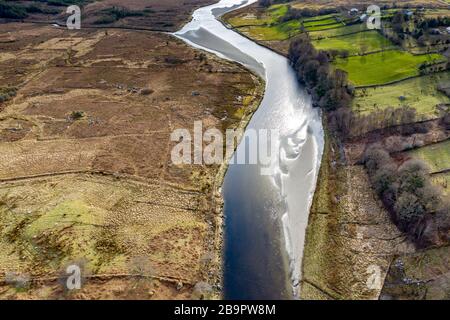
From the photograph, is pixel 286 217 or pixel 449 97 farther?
pixel 449 97

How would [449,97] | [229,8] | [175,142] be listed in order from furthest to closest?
[229,8] → [449,97] → [175,142]

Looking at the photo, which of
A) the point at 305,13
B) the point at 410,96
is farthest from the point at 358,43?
the point at 305,13

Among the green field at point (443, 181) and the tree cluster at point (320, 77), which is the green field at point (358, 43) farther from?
the green field at point (443, 181)

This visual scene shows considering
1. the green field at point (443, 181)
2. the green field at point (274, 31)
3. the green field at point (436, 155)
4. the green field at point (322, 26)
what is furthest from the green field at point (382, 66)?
the green field at point (274, 31)

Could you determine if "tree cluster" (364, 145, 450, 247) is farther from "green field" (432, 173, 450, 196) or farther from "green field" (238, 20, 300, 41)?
"green field" (238, 20, 300, 41)

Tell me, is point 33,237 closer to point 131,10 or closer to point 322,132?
point 322,132

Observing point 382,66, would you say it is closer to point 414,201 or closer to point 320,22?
point 320,22

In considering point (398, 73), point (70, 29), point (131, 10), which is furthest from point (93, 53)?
point (398, 73)
